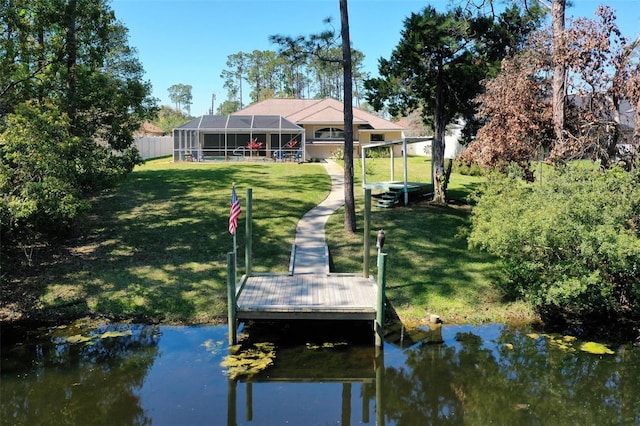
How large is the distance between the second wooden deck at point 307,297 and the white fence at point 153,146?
103 feet

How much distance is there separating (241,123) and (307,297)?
26.5m

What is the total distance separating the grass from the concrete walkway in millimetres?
341

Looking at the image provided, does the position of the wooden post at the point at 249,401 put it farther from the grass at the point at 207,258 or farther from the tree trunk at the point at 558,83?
the tree trunk at the point at 558,83

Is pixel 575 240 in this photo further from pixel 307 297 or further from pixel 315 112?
pixel 315 112

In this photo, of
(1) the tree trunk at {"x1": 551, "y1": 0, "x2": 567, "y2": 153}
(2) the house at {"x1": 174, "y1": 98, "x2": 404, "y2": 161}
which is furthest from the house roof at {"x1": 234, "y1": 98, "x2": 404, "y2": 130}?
(1) the tree trunk at {"x1": 551, "y1": 0, "x2": 567, "y2": 153}

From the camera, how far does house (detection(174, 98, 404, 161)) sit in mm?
34906

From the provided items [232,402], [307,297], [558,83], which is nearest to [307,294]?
[307,297]

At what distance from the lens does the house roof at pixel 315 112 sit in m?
39.2

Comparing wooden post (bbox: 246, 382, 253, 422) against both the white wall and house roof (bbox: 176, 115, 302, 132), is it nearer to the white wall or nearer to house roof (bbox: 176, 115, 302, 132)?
house roof (bbox: 176, 115, 302, 132)

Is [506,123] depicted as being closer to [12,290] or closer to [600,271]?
[600,271]

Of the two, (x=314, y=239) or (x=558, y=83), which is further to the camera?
(x=314, y=239)

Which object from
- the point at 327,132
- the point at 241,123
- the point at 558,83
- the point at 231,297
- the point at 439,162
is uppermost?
the point at 241,123

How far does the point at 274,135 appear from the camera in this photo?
125 feet

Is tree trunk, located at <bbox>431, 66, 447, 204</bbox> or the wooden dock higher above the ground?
tree trunk, located at <bbox>431, 66, 447, 204</bbox>
